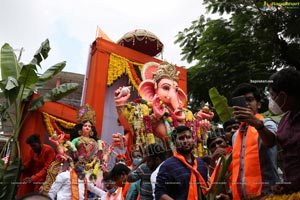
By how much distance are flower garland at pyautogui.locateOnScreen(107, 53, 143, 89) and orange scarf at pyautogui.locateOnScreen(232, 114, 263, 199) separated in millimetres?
6512

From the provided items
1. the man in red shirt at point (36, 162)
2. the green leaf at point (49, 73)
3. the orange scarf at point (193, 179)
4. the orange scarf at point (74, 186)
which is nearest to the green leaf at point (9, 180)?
the man in red shirt at point (36, 162)

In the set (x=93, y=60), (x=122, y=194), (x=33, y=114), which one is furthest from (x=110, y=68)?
(x=122, y=194)

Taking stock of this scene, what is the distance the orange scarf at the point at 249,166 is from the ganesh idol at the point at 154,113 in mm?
4075

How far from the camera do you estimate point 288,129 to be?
222cm

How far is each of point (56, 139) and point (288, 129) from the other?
16.0ft

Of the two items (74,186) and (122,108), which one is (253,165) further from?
(122,108)

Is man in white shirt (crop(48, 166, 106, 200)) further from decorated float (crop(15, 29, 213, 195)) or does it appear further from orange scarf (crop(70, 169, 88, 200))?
decorated float (crop(15, 29, 213, 195))

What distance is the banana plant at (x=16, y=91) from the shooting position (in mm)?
5398

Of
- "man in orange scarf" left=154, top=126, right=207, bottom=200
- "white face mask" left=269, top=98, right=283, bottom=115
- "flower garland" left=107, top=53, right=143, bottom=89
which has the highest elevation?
"flower garland" left=107, top=53, right=143, bottom=89

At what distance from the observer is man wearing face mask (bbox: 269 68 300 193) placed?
6.91 ft

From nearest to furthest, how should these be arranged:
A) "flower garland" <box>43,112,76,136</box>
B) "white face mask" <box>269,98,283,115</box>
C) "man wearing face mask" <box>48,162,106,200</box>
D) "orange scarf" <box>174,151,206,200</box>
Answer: "white face mask" <box>269,98,283,115</box>
"orange scarf" <box>174,151,206,200</box>
"man wearing face mask" <box>48,162,106,200</box>
"flower garland" <box>43,112,76,136</box>

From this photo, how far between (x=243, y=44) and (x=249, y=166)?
6395 mm

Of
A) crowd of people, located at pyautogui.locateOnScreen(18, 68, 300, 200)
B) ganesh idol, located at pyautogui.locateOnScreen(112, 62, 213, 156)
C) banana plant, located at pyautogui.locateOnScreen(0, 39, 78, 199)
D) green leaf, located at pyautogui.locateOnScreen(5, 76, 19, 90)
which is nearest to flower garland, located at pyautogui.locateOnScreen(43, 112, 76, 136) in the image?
banana plant, located at pyautogui.locateOnScreen(0, 39, 78, 199)

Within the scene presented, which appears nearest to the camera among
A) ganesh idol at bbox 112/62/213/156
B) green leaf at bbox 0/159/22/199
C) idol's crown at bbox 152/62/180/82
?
green leaf at bbox 0/159/22/199
